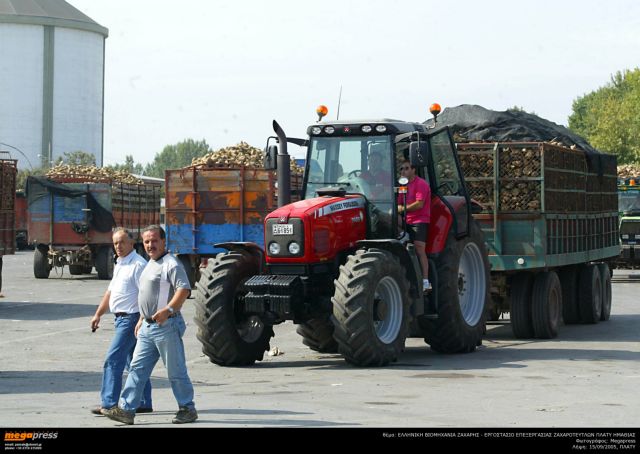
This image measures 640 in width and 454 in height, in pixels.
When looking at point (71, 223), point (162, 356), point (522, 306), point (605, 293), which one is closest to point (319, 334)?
point (522, 306)

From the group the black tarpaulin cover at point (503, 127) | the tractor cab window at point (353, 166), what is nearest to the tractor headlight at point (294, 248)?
the tractor cab window at point (353, 166)

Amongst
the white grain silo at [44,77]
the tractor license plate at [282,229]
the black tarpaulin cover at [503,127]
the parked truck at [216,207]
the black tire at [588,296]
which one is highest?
the white grain silo at [44,77]

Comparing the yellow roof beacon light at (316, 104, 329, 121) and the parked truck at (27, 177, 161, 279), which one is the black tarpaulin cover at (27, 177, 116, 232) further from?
the yellow roof beacon light at (316, 104, 329, 121)

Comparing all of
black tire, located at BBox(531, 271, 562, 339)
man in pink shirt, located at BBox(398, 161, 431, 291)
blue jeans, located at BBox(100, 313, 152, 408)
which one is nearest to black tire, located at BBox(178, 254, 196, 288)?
black tire, located at BBox(531, 271, 562, 339)

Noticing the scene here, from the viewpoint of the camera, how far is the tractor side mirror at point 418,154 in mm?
14844

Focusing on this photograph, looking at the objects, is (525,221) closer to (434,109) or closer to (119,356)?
(434,109)

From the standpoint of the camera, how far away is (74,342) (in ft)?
59.8

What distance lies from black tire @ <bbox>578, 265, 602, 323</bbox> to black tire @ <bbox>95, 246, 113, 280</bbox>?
57.0 ft

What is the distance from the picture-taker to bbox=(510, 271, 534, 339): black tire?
725 inches

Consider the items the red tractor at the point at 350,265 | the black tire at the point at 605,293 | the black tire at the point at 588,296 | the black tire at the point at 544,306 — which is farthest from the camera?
the black tire at the point at 605,293

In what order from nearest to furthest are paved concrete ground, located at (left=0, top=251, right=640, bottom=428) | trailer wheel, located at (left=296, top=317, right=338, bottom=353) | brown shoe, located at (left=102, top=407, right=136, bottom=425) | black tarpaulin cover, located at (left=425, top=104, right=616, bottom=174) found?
brown shoe, located at (left=102, top=407, right=136, bottom=425), paved concrete ground, located at (left=0, top=251, right=640, bottom=428), trailer wheel, located at (left=296, top=317, right=338, bottom=353), black tarpaulin cover, located at (left=425, top=104, right=616, bottom=174)

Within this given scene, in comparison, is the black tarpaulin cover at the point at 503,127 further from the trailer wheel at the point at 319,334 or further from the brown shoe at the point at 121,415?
A: the brown shoe at the point at 121,415

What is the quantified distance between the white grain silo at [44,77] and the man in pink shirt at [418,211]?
106264 mm

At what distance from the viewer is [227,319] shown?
14836mm
